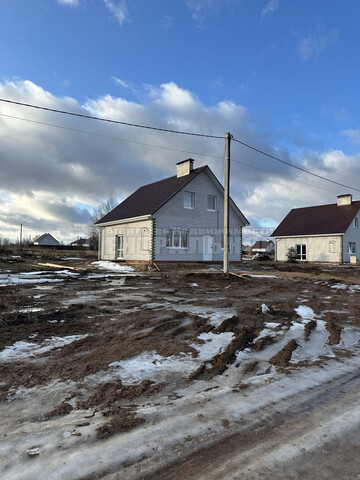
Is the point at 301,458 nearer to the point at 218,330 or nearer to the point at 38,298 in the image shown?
the point at 218,330

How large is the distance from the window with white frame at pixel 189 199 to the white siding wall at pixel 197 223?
0.22 metres

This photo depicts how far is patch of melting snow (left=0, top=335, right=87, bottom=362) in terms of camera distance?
4.03 metres

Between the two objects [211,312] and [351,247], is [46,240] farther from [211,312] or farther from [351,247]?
[211,312]

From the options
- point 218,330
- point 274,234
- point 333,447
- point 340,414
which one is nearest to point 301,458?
point 333,447

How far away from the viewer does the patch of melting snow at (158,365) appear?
3.53 metres

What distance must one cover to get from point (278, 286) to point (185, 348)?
8.02 m

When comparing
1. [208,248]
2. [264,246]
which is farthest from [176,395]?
[264,246]

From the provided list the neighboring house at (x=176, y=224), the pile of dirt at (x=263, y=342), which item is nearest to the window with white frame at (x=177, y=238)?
the neighboring house at (x=176, y=224)

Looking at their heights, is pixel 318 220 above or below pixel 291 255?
above

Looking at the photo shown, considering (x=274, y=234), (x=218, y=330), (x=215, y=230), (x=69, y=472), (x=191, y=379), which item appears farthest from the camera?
(x=274, y=234)

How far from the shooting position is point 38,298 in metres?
7.86

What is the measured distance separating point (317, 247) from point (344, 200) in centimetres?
589

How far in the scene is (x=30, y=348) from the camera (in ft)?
14.2

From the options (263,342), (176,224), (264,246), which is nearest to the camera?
(263,342)
